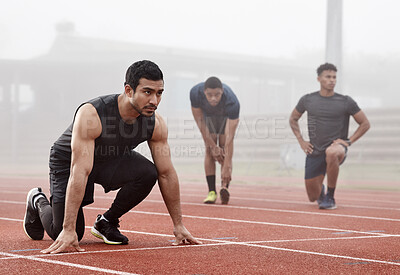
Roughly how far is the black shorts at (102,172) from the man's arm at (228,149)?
3767 mm

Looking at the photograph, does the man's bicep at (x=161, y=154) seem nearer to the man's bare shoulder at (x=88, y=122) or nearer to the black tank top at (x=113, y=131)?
the black tank top at (x=113, y=131)

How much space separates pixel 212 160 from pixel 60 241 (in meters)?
4.94

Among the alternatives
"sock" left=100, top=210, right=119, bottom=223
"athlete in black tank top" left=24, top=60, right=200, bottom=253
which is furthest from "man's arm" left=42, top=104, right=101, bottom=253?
"sock" left=100, top=210, right=119, bottom=223

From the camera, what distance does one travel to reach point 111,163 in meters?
4.62

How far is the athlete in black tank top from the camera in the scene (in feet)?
13.4

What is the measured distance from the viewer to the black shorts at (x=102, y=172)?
14.6 ft

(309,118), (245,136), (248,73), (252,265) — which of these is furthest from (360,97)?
(252,265)

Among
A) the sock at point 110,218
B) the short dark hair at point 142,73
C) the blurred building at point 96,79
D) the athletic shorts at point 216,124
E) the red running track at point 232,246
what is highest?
the blurred building at point 96,79

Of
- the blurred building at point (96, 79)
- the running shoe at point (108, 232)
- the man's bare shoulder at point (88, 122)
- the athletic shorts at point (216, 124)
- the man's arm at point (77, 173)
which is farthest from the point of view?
the blurred building at point (96, 79)

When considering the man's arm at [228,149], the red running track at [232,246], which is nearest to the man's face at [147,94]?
the red running track at [232,246]

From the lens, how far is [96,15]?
33.4 metres

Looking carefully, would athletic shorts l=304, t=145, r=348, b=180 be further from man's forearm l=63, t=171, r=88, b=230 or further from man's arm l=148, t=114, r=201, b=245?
man's forearm l=63, t=171, r=88, b=230

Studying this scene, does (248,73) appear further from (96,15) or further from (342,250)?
(342,250)

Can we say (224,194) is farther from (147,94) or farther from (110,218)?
(147,94)
